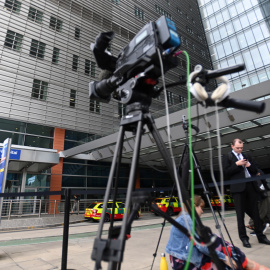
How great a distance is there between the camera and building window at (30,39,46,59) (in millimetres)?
16391

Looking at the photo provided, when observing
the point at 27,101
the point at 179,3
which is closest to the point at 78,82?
the point at 27,101

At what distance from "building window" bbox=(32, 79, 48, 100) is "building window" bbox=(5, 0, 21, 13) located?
603cm

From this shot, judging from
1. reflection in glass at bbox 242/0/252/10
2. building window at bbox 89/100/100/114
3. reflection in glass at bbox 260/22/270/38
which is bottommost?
building window at bbox 89/100/100/114

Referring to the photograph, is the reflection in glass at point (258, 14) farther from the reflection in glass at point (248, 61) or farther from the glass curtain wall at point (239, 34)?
the reflection in glass at point (248, 61)

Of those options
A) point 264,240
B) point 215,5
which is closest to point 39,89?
point 264,240

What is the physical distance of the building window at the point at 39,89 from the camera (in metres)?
15.8

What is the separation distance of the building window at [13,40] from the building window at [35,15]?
7.46 feet

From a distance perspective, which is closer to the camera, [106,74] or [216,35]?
[106,74]

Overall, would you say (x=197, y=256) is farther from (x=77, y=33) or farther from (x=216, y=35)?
(x=216, y=35)

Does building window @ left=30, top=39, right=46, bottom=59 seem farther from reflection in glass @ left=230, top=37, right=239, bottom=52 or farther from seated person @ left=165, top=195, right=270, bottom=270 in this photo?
reflection in glass @ left=230, top=37, right=239, bottom=52

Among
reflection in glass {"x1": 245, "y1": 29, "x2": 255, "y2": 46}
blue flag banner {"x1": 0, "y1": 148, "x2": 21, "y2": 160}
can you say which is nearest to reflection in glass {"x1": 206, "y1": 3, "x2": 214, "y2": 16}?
reflection in glass {"x1": 245, "y1": 29, "x2": 255, "y2": 46}

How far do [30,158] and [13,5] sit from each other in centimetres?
1283

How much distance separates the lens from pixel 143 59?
1.32m

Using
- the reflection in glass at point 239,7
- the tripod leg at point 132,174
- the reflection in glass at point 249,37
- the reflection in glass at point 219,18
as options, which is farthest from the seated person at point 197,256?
the reflection in glass at point 219,18
